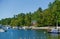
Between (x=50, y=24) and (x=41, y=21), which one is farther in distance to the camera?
(x=41, y=21)

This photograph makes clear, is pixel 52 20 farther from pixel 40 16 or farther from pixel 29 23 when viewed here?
pixel 29 23

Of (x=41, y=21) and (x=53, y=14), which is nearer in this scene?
(x=53, y=14)

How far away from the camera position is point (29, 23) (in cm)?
13175

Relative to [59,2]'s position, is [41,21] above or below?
below

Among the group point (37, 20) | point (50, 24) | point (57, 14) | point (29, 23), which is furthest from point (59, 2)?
point (29, 23)

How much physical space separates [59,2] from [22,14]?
71.8m

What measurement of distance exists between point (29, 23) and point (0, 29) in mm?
35175

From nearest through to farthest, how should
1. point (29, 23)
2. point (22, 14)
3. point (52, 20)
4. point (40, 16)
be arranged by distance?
1. point (52, 20)
2. point (40, 16)
3. point (29, 23)
4. point (22, 14)

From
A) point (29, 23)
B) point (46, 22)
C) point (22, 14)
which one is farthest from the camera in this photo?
point (22, 14)

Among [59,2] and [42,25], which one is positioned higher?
[59,2]

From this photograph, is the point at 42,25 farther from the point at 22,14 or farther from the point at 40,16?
the point at 22,14

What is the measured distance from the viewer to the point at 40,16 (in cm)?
11644

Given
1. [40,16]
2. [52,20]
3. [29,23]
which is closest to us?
[52,20]

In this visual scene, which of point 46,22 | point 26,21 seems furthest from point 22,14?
point 46,22
